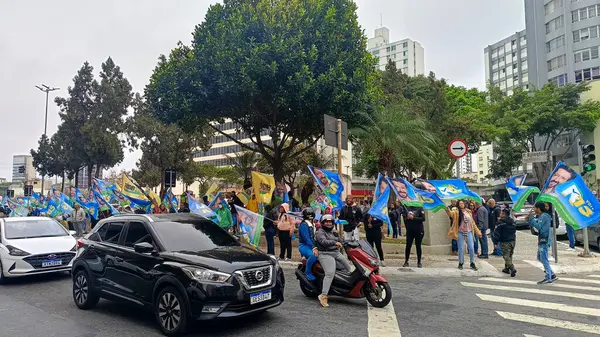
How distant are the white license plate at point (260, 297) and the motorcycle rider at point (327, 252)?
152cm

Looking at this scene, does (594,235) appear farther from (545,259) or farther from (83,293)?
(83,293)

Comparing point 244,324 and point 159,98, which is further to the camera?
point 159,98

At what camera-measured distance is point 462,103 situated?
4288 cm

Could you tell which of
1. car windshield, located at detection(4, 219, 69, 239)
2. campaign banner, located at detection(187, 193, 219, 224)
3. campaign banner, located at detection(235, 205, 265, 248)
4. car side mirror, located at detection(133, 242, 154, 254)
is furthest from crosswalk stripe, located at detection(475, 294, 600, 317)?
car windshield, located at detection(4, 219, 69, 239)

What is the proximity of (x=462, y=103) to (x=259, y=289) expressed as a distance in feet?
135

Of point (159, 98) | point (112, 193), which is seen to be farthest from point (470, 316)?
point (112, 193)

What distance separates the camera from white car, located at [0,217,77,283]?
31.3 ft

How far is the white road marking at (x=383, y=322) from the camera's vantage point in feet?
19.4

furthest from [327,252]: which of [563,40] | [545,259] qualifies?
[563,40]

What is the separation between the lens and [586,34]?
49312 millimetres

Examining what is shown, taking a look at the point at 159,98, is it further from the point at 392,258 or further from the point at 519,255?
the point at 519,255

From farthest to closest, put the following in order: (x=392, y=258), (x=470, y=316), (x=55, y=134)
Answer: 1. (x=55, y=134)
2. (x=392, y=258)
3. (x=470, y=316)

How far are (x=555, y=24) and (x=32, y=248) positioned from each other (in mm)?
59057

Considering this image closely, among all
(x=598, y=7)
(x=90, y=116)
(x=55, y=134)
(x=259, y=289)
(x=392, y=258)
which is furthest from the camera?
(x=598, y=7)
